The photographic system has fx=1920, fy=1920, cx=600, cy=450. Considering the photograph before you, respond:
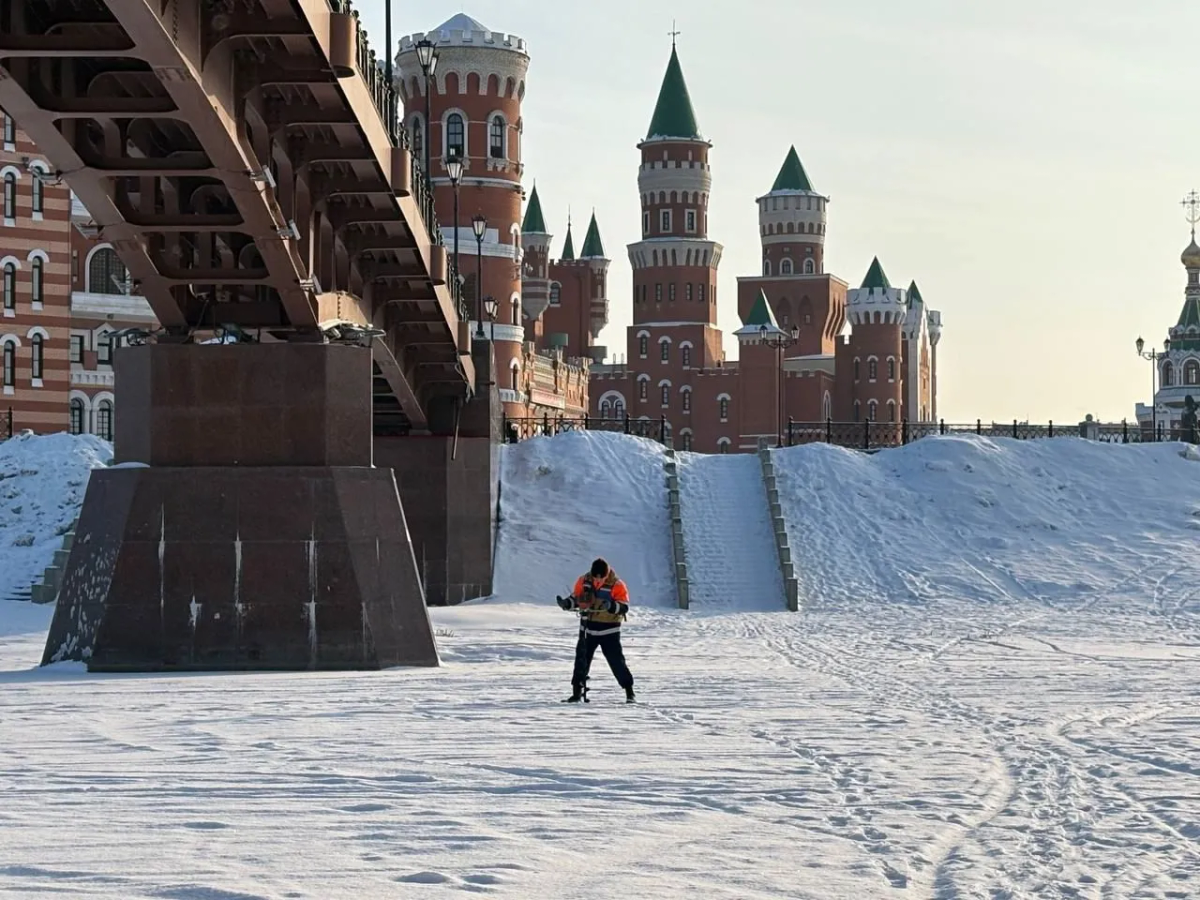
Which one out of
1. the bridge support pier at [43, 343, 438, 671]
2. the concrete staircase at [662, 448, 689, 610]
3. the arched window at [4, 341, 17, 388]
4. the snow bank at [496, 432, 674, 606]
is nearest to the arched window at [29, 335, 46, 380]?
the arched window at [4, 341, 17, 388]

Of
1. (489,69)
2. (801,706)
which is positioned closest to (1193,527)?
(801,706)

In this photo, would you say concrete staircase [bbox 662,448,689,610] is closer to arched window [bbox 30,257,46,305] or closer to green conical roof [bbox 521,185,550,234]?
arched window [bbox 30,257,46,305]

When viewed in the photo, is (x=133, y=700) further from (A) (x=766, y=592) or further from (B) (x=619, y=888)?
(A) (x=766, y=592)

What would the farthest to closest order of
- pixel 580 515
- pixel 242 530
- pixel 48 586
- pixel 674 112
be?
pixel 674 112 < pixel 580 515 < pixel 48 586 < pixel 242 530

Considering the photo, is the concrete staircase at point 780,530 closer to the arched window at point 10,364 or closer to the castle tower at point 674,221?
the arched window at point 10,364

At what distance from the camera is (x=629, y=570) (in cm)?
3653

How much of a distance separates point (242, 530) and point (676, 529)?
1738cm

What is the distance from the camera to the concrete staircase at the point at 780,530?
34.7 m

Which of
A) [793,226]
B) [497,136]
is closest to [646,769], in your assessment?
[497,136]

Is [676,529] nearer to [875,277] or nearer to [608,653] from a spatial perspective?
[608,653]

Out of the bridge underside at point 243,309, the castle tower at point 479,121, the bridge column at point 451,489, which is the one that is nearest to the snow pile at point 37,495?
the bridge column at point 451,489

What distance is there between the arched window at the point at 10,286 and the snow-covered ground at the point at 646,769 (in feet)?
92.8

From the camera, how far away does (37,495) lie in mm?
37031

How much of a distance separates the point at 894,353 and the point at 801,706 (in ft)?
338
